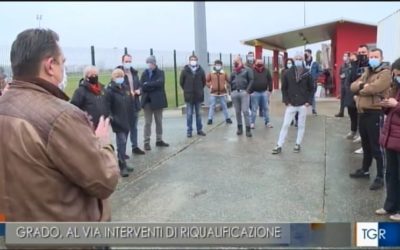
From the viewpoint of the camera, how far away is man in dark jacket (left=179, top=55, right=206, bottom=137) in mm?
9914

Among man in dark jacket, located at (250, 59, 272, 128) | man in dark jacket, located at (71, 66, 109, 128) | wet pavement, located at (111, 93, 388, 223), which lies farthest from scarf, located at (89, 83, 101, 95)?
man in dark jacket, located at (250, 59, 272, 128)

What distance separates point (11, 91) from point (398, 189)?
4203mm

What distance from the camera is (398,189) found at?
495cm

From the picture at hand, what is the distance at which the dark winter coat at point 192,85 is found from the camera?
9906 mm

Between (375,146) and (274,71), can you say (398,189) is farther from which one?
(274,71)

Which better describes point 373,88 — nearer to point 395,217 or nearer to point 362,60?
point 362,60

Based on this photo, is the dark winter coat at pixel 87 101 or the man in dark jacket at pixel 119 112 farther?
the man in dark jacket at pixel 119 112

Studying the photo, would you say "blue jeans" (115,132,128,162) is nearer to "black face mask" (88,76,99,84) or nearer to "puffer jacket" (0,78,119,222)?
"black face mask" (88,76,99,84)

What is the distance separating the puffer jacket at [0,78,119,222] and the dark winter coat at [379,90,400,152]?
3.62m

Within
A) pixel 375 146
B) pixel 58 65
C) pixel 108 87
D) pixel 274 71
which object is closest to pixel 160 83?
pixel 108 87

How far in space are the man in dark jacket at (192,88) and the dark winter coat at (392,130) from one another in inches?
213

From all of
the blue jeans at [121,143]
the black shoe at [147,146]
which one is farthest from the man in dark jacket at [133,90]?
the blue jeans at [121,143]

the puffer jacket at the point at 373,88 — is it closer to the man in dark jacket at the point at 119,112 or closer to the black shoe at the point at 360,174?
the black shoe at the point at 360,174

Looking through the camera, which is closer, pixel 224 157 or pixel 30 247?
pixel 30 247
